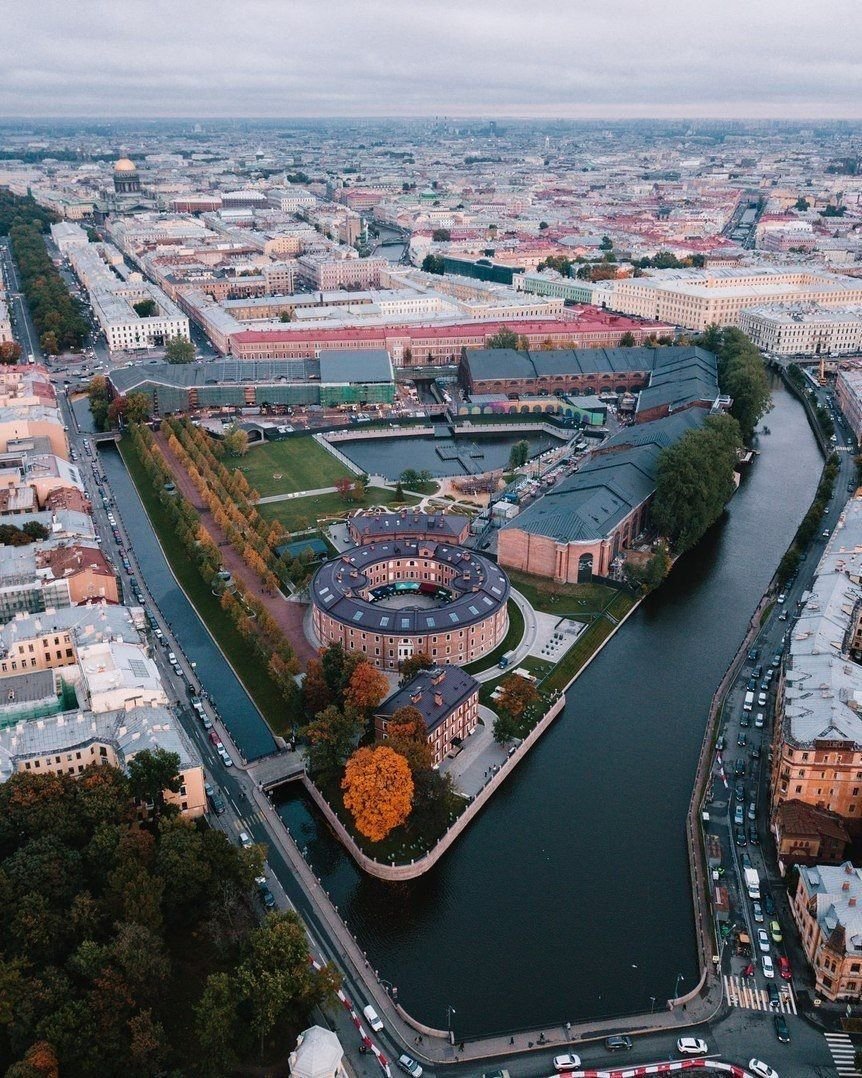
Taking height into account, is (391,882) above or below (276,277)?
below

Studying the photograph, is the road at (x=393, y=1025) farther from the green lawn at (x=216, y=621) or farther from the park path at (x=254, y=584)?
the park path at (x=254, y=584)

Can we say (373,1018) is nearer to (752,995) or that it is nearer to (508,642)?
(752,995)

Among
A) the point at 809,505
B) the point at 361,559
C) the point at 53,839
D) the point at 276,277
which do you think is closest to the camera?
the point at 53,839

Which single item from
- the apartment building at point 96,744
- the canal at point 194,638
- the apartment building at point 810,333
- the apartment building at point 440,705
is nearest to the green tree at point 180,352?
the canal at point 194,638

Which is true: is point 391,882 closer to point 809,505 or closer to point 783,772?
point 783,772

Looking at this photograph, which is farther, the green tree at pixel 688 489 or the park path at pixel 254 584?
the green tree at pixel 688 489

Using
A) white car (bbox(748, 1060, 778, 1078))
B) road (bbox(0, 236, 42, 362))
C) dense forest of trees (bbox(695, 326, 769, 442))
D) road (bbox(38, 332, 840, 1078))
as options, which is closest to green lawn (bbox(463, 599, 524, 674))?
road (bbox(38, 332, 840, 1078))

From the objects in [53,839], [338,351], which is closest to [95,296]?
[338,351]

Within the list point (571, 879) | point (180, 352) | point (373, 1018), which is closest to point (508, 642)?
point (571, 879)
